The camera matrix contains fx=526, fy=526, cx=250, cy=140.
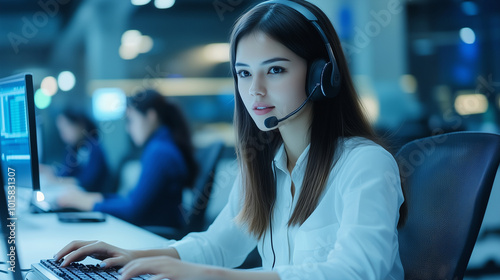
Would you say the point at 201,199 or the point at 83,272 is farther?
the point at 201,199

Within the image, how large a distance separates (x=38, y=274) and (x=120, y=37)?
4.16 metres

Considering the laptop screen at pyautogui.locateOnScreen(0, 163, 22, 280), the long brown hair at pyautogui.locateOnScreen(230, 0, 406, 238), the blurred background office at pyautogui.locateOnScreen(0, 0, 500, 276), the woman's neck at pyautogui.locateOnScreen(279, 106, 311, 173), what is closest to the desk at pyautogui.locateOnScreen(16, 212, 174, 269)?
the laptop screen at pyautogui.locateOnScreen(0, 163, 22, 280)

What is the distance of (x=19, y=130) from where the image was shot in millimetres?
1232

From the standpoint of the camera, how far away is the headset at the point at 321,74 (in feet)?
3.43

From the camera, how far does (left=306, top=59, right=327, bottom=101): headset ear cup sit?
1.05 metres

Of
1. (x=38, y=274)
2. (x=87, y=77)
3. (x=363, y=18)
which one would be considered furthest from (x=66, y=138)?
(x=38, y=274)

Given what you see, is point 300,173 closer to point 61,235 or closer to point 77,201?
point 61,235

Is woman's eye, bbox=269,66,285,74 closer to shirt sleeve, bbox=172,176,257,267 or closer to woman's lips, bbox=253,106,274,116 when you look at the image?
woman's lips, bbox=253,106,274,116

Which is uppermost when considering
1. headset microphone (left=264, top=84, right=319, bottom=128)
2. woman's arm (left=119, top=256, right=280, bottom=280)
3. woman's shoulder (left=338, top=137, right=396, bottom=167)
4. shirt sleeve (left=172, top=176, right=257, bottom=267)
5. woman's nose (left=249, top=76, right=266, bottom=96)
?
woman's nose (left=249, top=76, right=266, bottom=96)

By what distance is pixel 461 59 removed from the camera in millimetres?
4688

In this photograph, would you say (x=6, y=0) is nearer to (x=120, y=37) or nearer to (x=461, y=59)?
(x=120, y=37)

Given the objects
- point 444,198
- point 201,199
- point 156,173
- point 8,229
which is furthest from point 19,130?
point 156,173

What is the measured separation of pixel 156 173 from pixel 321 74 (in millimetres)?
1598

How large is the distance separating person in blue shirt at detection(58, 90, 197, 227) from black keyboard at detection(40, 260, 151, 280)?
1387 millimetres
